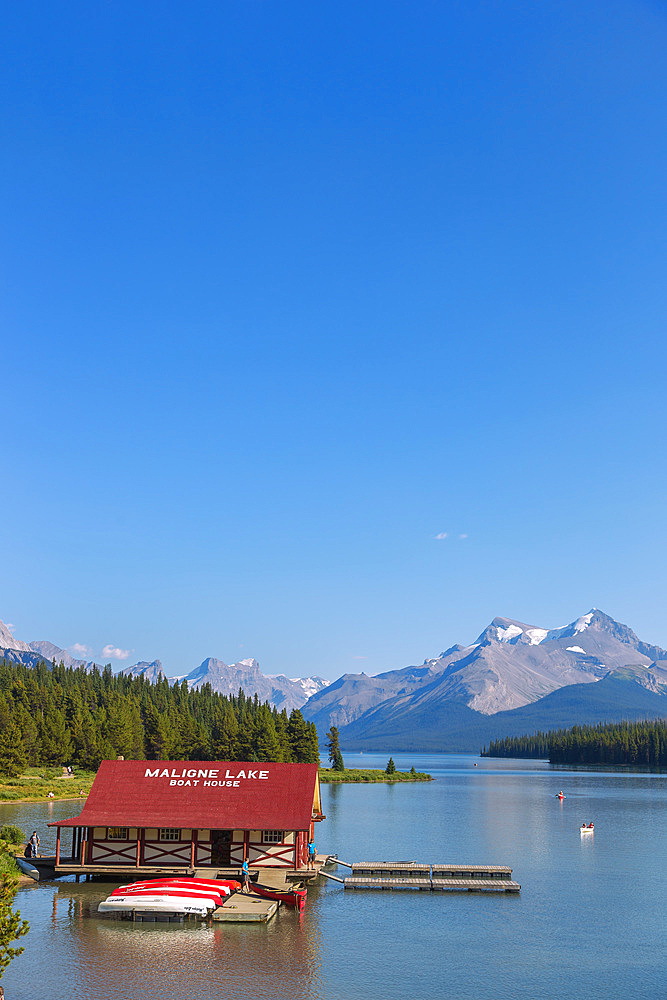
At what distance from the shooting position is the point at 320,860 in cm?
6469

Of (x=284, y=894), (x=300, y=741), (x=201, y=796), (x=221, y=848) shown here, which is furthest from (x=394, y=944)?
(x=300, y=741)

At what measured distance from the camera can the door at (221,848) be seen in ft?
181

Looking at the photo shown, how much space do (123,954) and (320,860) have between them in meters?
26.6

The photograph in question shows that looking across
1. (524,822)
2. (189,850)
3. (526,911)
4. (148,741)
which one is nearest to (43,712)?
(148,741)

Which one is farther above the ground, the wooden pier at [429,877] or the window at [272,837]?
the window at [272,837]

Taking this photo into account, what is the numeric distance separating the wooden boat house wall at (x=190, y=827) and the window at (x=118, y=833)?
0.06m

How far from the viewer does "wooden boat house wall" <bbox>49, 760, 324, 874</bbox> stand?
54.7m

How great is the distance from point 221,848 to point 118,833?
6968mm

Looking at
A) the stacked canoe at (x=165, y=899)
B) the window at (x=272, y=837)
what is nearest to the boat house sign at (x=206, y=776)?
the window at (x=272, y=837)

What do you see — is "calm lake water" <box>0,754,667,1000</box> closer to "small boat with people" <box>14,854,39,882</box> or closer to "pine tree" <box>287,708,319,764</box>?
"small boat with people" <box>14,854,39,882</box>

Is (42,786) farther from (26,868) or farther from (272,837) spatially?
(272,837)

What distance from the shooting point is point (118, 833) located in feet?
183

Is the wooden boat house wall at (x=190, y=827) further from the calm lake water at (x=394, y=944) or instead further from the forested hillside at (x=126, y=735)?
the forested hillside at (x=126, y=735)

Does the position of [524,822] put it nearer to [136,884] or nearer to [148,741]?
[136,884]
